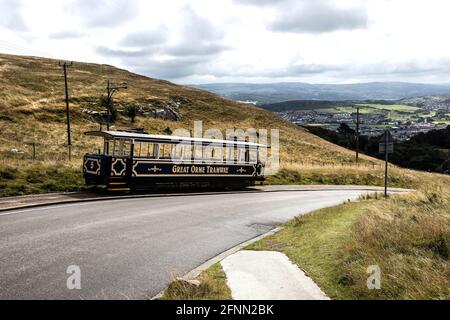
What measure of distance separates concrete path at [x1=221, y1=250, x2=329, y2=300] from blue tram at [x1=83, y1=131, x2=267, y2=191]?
1285cm

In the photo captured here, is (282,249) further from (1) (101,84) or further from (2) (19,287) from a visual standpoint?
(1) (101,84)

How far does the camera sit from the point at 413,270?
22.5 feet

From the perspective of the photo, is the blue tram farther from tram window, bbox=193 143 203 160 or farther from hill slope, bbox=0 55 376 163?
hill slope, bbox=0 55 376 163

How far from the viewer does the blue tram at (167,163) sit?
21344 millimetres

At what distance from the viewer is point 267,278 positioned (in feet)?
26.1

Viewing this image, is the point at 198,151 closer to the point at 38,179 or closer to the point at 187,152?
the point at 187,152

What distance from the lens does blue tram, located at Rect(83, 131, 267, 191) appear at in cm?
2134

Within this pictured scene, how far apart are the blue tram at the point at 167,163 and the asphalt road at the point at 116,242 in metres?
2.79

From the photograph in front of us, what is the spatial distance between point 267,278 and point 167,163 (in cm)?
1636

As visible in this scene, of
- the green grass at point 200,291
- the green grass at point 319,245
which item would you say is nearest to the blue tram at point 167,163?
the green grass at point 319,245

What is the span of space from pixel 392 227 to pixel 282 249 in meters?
2.67

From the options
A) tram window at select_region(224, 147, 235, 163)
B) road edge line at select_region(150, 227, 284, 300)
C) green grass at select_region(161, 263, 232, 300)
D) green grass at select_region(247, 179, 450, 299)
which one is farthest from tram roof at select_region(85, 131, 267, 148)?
green grass at select_region(161, 263, 232, 300)

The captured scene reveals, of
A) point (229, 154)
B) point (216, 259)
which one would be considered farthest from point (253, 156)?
point (216, 259)

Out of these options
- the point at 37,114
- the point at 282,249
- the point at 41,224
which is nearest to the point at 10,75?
the point at 37,114
